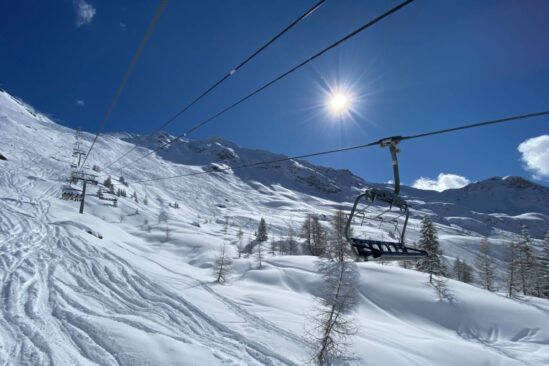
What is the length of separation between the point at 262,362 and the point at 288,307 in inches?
444

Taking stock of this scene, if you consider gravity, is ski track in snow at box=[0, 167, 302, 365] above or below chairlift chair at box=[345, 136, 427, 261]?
below

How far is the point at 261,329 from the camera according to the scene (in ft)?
56.5

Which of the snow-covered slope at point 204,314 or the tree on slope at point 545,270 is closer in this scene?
the snow-covered slope at point 204,314

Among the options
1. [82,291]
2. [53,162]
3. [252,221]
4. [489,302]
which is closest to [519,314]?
[489,302]

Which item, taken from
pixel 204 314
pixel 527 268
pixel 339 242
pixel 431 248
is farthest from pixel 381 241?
pixel 527 268

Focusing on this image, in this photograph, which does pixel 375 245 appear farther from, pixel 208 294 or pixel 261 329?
pixel 208 294

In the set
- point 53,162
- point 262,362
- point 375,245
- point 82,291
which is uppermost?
point 53,162

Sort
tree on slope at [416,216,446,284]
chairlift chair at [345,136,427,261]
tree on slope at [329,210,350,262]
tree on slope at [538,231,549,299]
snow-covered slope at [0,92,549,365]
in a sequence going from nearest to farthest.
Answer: chairlift chair at [345,136,427,261] → snow-covered slope at [0,92,549,365] → tree on slope at [416,216,446,284] → tree on slope at [329,210,350,262] → tree on slope at [538,231,549,299]

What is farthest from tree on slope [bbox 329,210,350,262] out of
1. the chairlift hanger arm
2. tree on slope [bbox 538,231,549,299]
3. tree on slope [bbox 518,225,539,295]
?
the chairlift hanger arm

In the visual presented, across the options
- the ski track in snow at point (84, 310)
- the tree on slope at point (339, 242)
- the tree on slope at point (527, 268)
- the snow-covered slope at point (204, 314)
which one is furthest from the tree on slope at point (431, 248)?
the ski track in snow at point (84, 310)

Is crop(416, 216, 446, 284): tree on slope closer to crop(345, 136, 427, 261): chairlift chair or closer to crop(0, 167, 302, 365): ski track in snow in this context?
crop(0, 167, 302, 365): ski track in snow

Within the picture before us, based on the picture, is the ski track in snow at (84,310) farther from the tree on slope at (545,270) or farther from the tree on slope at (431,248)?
the tree on slope at (545,270)

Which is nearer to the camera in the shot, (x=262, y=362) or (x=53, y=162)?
(x=262, y=362)

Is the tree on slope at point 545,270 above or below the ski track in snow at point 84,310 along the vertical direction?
above
